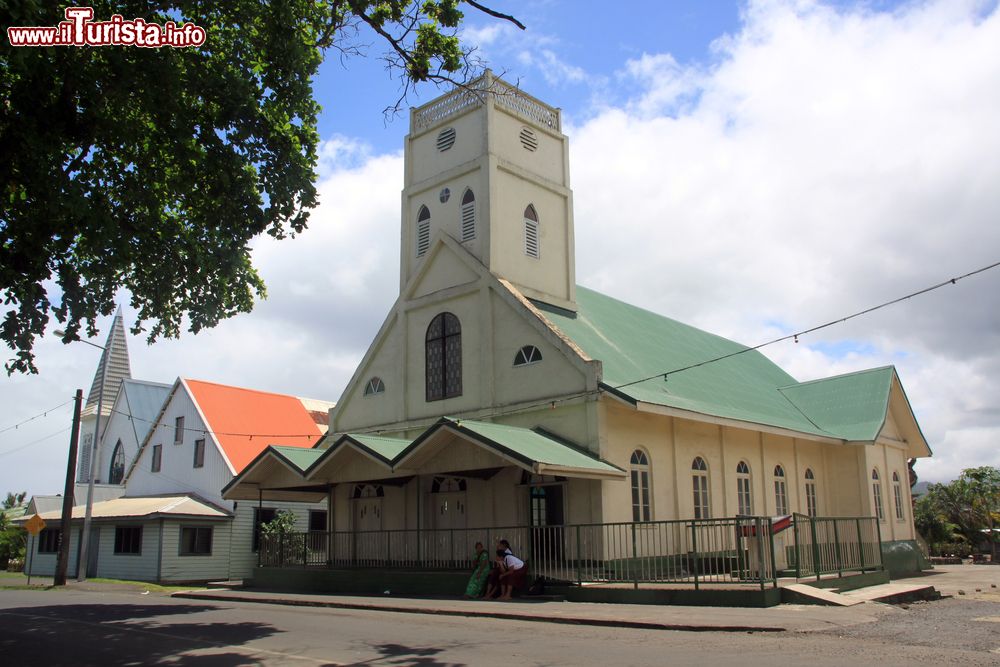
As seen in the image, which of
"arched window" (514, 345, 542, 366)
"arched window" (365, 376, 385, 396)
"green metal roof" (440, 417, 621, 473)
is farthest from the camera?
"arched window" (365, 376, 385, 396)

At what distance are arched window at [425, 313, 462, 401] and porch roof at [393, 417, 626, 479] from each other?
12.2 ft

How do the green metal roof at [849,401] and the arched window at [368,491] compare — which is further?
the green metal roof at [849,401]

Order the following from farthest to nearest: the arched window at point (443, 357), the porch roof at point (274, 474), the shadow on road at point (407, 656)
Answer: the arched window at point (443, 357)
the porch roof at point (274, 474)
the shadow on road at point (407, 656)

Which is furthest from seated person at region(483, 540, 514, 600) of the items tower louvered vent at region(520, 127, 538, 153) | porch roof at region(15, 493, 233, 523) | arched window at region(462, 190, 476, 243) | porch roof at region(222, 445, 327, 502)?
porch roof at region(15, 493, 233, 523)

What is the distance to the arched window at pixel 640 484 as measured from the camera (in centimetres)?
2062

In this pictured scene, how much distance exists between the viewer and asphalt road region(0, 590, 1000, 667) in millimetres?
9867

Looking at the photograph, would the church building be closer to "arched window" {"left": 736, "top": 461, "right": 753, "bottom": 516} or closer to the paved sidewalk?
"arched window" {"left": 736, "top": 461, "right": 753, "bottom": 516}

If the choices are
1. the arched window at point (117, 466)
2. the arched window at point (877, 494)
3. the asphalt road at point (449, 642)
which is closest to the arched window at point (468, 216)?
the asphalt road at point (449, 642)

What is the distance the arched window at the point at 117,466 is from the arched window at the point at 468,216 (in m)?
25.9

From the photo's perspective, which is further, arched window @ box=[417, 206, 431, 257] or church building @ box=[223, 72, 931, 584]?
arched window @ box=[417, 206, 431, 257]

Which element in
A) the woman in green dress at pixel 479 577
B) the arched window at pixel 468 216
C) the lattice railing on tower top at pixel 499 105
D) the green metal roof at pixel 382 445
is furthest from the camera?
the lattice railing on tower top at pixel 499 105

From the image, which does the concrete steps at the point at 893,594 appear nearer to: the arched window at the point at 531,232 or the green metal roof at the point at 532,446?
the green metal roof at the point at 532,446

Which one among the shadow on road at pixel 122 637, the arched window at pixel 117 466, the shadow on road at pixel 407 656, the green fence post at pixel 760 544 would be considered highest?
the arched window at pixel 117 466

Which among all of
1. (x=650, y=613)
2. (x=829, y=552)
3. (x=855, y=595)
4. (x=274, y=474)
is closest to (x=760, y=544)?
(x=855, y=595)
